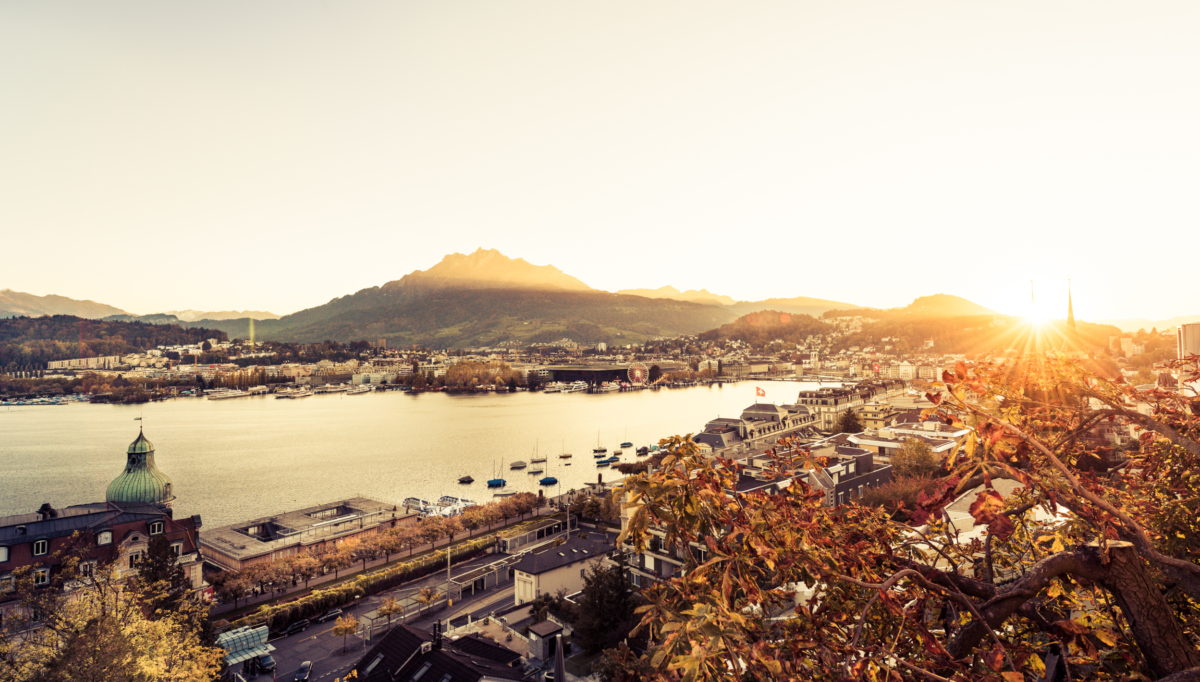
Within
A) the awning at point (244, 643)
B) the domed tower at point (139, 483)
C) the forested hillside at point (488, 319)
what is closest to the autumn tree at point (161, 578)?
the awning at point (244, 643)

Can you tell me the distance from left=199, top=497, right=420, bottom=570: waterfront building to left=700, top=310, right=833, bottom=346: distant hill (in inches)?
2775

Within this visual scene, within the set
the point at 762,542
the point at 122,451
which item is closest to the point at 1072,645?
the point at 762,542

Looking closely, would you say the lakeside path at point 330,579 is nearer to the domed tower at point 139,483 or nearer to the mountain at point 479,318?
the domed tower at point 139,483

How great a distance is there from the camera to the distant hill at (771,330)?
265 ft

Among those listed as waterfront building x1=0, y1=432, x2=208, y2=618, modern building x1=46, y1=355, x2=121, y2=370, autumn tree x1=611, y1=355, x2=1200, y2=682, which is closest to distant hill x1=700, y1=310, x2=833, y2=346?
modern building x1=46, y1=355, x2=121, y2=370

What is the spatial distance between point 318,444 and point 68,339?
6104 centimetres

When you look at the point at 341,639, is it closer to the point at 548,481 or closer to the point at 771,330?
the point at 548,481

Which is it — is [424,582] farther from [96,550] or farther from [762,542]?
[762,542]

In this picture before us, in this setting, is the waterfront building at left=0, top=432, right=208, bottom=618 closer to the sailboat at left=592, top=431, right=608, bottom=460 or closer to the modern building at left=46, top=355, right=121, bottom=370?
the sailboat at left=592, top=431, right=608, bottom=460

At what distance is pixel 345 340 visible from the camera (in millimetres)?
94625

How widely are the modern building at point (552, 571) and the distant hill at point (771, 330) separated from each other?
2860 inches

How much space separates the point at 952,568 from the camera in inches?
38.6

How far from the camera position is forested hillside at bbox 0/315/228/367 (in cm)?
5597

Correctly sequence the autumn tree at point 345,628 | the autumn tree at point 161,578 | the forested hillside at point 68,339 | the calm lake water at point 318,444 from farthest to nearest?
1. the forested hillside at point 68,339
2. the calm lake water at point 318,444
3. the autumn tree at point 345,628
4. the autumn tree at point 161,578
